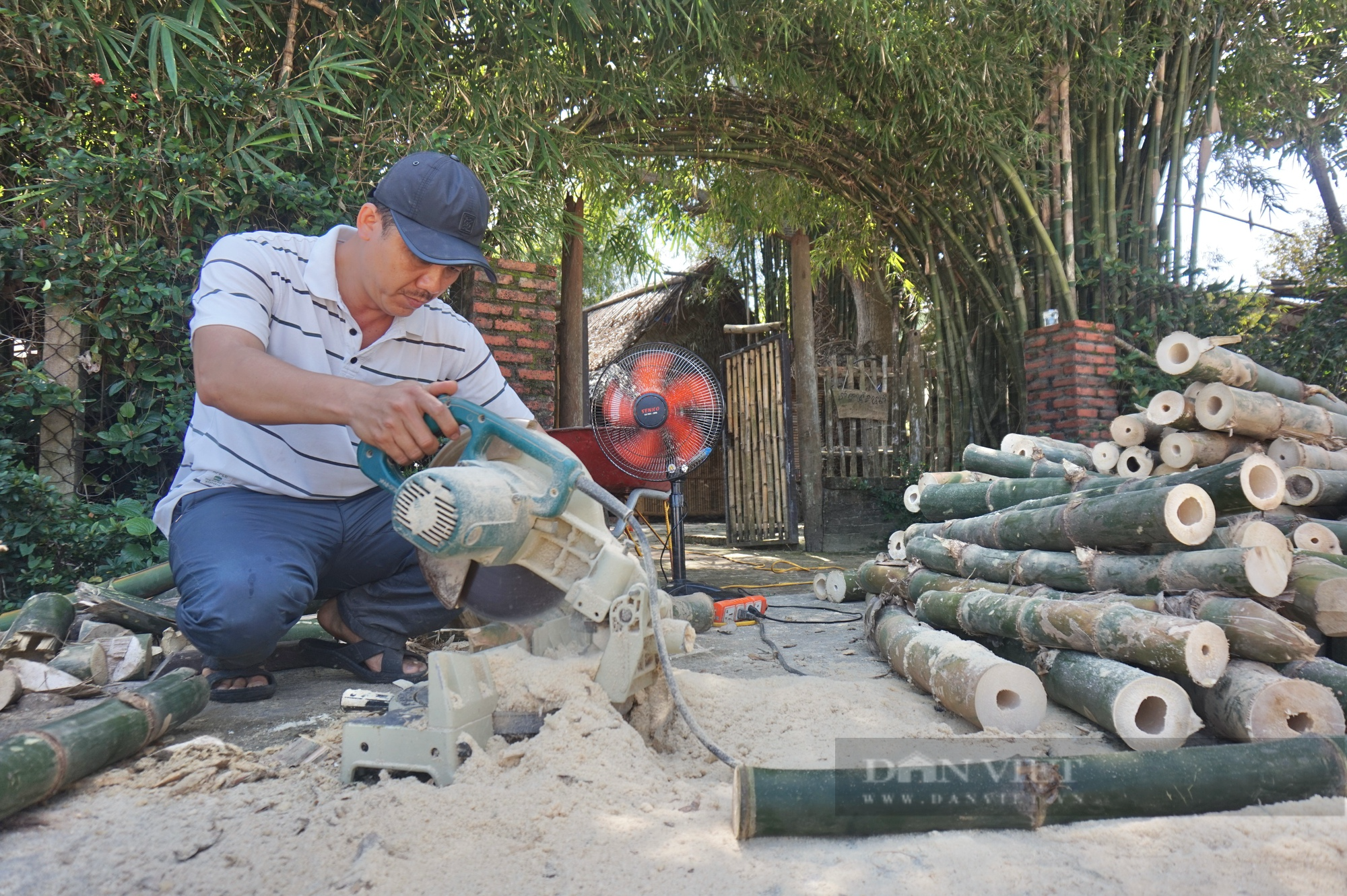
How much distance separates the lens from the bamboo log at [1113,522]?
88.7 inches

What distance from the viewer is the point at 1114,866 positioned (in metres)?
1.19

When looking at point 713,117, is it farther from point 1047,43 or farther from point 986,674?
point 986,674

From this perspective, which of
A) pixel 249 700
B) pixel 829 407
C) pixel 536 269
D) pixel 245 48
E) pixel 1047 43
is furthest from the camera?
pixel 829 407

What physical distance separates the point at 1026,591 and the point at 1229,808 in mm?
1322

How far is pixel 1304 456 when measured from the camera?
3.22 m

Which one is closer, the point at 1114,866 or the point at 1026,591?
the point at 1114,866

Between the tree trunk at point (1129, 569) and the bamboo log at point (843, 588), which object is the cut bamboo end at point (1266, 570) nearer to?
the tree trunk at point (1129, 569)

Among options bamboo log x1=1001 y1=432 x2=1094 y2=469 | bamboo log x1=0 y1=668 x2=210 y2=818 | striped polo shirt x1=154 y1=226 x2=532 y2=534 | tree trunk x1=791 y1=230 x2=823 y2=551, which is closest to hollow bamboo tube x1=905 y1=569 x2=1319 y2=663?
striped polo shirt x1=154 y1=226 x2=532 y2=534

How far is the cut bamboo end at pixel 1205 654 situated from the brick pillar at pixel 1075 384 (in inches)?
190

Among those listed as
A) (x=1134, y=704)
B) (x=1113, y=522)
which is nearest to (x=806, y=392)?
(x=1113, y=522)

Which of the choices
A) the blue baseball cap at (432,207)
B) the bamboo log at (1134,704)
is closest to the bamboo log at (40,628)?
the blue baseball cap at (432,207)

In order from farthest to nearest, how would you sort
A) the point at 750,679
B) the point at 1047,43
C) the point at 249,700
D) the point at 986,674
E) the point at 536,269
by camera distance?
the point at 1047,43
the point at 536,269
the point at 750,679
the point at 249,700
the point at 986,674

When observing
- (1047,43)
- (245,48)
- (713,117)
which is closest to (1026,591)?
(245,48)

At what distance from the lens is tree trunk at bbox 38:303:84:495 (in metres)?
3.55
